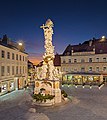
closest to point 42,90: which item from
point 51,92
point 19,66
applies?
point 51,92

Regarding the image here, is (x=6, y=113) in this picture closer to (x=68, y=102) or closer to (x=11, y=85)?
(x=68, y=102)

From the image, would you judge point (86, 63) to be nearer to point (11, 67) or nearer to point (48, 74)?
point (11, 67)

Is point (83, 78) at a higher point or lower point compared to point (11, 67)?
lower

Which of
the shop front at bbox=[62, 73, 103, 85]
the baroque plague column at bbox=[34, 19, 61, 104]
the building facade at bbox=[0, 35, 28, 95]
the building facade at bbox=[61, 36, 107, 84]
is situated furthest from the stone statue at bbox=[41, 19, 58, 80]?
Answer: the building facade at bbox=[61, 36, 107, 84]

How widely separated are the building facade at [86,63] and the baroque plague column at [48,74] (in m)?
24.7

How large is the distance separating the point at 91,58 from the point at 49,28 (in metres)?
25.9

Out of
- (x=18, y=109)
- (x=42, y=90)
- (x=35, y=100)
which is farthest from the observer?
(x=42, y=90)

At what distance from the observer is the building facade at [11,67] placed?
97.4 ft

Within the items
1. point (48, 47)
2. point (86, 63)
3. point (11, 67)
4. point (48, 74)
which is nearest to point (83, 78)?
point (86, 63)

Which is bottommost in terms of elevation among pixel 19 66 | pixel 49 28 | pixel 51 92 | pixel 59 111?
pixel 59 111

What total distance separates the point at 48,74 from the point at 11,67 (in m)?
11.9

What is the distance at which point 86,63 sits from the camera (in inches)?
1893

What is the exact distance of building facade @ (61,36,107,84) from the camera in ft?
153

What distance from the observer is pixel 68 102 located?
22.8 m
